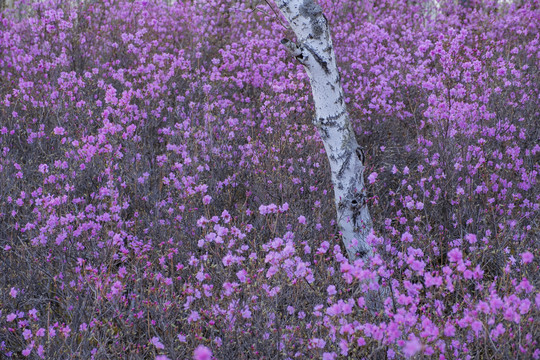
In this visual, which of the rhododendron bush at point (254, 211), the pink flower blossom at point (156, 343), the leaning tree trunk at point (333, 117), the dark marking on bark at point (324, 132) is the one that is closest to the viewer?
the pink flower blossom at point (156, 343)

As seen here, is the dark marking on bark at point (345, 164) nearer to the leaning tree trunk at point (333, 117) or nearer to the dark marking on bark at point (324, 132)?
the leaning tree trunk at point (333, 117)

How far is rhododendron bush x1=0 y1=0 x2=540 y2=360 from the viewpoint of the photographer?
2666 millimetres

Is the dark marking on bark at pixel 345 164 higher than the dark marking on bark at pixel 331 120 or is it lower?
lower

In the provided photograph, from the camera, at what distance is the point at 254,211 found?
14.2 ft

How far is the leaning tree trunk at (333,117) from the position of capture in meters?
3.48

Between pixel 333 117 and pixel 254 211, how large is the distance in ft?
3.93

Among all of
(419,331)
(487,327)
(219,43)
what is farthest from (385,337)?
(219,43)

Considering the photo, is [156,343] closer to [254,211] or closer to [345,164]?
[345,164]

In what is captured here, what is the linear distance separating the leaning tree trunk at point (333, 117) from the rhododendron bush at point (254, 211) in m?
0.23

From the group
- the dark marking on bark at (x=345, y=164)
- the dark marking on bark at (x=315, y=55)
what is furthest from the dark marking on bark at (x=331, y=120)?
the dark marking on bark at (x=315, y=55)

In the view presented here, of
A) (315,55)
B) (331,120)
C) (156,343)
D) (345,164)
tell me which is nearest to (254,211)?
(345,164)

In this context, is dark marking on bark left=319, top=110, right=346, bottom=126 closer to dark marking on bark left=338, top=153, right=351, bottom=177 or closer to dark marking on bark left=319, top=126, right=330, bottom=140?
dark marking on bark left=319, top=126, right=330, bottom=140

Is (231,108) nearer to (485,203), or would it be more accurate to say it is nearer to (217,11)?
(485,203)

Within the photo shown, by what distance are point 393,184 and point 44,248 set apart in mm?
3214
